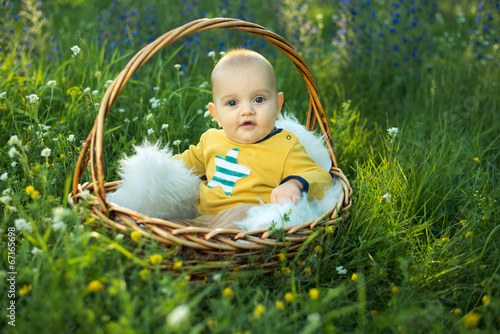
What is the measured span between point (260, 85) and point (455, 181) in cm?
124

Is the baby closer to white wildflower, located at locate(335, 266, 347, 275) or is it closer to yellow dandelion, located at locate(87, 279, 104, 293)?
white wildflower, located at locate(335, 266, 347, 275)

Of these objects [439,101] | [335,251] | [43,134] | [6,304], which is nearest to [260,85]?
[335,251]

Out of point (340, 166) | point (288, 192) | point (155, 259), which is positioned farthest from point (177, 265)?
point (340, 166)

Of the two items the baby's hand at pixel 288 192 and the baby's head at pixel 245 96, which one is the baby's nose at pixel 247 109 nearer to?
the baby's head at pixel 245 96

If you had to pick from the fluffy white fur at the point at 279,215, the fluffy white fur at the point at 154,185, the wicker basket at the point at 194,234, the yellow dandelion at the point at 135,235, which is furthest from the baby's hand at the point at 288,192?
the yellow dandelion at the point at 135,235

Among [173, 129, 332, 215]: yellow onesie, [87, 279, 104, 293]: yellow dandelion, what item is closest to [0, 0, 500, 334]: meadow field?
[87, 279, 104, 293]: yellow dandelion

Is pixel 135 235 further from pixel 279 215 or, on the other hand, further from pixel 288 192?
pixel 288 192

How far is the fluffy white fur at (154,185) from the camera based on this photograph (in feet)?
7.04

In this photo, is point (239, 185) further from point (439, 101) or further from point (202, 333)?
point (439, 101)

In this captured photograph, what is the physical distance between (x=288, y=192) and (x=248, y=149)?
1.30 ft

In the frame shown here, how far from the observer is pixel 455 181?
252 centimetres

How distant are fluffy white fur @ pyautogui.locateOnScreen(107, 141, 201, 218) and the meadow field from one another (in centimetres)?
19

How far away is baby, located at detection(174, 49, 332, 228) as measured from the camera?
2182 mm

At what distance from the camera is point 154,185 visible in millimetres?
2172
